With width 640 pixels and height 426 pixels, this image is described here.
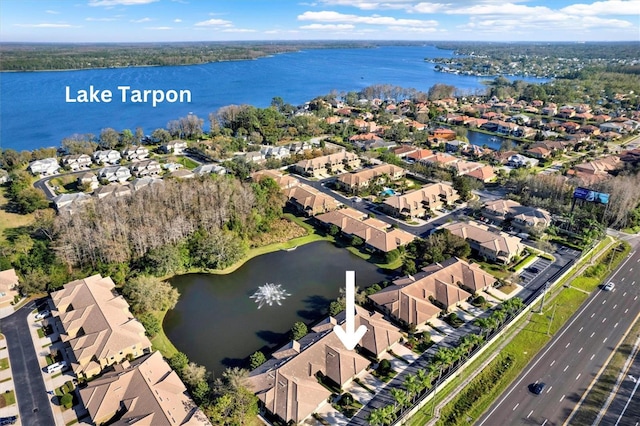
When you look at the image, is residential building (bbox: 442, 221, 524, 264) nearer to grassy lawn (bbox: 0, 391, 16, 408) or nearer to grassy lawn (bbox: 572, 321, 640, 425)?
grassy lawn (bbox: 572, 321, 640, 425)

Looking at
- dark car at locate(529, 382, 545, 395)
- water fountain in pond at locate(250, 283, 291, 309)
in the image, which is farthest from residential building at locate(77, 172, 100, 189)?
dark car at locate(529, 382, 545, 395)

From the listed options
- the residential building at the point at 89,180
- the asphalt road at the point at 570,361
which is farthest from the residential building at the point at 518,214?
the residential building at the point at 89,180

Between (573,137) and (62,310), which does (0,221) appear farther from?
(573,137)

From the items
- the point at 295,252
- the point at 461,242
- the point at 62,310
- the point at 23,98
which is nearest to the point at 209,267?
the point at 295,252

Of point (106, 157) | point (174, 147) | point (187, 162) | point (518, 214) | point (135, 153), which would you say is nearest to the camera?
point (518, 214)

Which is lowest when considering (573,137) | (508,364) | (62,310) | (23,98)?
(508,364)

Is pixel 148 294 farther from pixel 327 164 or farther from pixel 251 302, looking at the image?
pixel 327 164

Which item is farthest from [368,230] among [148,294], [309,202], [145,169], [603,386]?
[145,169]
